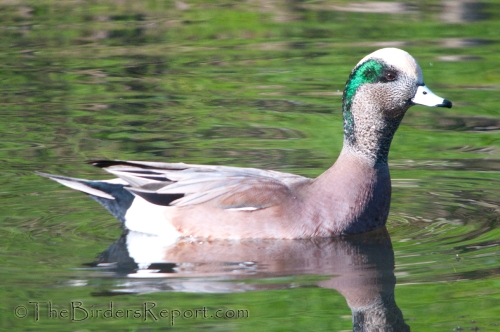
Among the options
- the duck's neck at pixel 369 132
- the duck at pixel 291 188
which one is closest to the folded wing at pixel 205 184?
the duck at pixel 291 188

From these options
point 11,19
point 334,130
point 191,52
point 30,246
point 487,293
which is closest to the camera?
point 487,293

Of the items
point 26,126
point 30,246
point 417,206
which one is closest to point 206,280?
point 30,246

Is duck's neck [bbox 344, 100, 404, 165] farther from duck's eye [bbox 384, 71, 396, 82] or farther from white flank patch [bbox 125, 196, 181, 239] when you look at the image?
white flank patch [bbox 125, 196, 181, 239]

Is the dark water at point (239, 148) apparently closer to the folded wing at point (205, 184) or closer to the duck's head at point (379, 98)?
the folded wing at point (205, 184)

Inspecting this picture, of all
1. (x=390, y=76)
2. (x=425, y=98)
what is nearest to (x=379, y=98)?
(x=390, y=76)

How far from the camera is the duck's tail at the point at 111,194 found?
696cm

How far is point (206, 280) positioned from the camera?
231 inches

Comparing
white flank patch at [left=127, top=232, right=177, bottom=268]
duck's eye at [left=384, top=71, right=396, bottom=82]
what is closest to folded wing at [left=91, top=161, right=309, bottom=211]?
white flank patch at [left=127, top=232, right=177, bottom=268]

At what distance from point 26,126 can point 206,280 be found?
4.15 meters

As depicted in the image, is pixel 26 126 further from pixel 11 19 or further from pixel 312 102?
pixel 11 19

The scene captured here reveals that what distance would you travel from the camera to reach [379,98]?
22.3 ft

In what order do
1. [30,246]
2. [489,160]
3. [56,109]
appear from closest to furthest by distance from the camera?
[30,246] → [489,160] → [56,109]

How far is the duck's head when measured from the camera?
6.71m

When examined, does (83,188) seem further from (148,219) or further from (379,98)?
(379,98)
